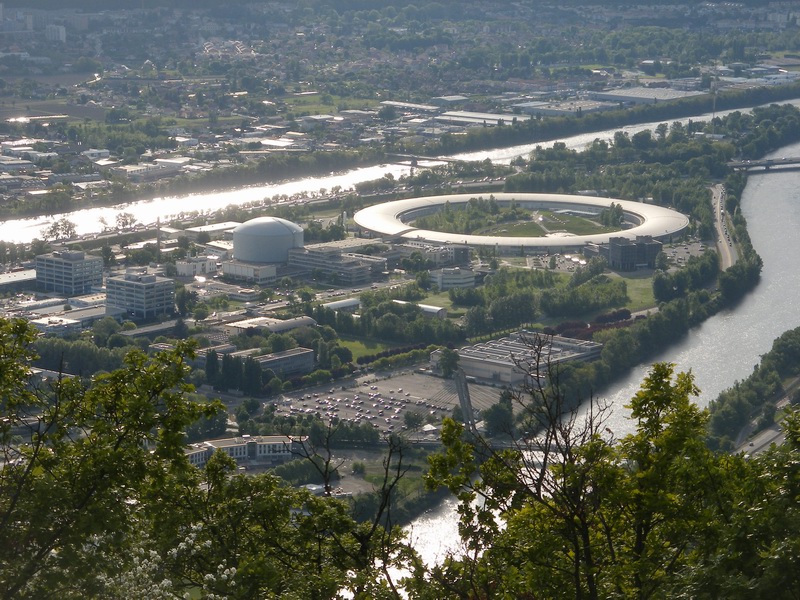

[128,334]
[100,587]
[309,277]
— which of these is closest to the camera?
[100,587]

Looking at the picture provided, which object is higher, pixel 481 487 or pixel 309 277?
pixel 481 487

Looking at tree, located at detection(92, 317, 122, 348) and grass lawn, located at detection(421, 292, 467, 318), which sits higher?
tree, located at detection(92, 317, 122, 348)

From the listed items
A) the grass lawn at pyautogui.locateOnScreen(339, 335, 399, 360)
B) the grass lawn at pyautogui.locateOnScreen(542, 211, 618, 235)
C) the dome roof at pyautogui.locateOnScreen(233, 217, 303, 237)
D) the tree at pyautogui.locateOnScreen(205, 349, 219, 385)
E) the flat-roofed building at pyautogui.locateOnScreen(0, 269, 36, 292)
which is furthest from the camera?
the grass lawn at pyautogui.locateOnScreen(542, 211, 618, 235)

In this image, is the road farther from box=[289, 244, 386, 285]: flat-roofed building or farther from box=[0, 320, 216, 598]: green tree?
box=[0, 320, 216, 598]: green tree

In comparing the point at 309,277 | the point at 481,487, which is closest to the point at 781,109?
the point at 309,277

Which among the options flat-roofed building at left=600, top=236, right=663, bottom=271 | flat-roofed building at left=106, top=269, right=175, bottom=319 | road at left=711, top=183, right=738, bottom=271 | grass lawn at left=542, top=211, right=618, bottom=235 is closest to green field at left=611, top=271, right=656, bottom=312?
flat-roofed building at left=600, top=236, right=663, bottom=271

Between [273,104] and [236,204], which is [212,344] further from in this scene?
[273,104]
